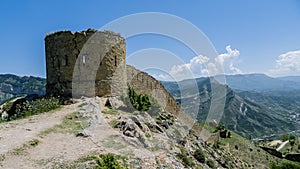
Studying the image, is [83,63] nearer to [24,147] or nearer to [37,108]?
[37,108]

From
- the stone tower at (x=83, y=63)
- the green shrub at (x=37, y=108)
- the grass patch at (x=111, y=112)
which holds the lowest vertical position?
the grass patch at (x=111, y=112)

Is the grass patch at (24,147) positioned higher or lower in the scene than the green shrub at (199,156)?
higher

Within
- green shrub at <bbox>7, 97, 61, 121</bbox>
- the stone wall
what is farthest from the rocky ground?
the stone wall

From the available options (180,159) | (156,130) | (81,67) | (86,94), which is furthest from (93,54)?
(180,159)

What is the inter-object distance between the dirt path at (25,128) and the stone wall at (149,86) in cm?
865

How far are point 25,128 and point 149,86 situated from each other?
16324mm

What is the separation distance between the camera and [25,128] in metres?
12.9

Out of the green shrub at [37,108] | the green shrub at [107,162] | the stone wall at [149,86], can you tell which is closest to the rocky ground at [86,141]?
the green shrub at [107,162]

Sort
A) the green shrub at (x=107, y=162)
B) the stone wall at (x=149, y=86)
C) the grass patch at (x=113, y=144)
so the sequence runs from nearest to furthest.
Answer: the green shrub at (x=107, y=162) < the grass patch at (x=113, y=144) < the stone wall at (x=149, y=86)

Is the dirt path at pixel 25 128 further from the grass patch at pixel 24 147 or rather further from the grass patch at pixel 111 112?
the grass patch at pixel 111 112

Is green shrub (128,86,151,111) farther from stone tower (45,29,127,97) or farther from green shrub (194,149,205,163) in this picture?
green shrub (194,149,205,163)

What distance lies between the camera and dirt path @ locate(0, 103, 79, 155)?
1080 cm

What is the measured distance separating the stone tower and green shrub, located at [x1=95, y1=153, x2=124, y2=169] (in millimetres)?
9228

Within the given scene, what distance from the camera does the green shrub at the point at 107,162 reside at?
9.48 metres
